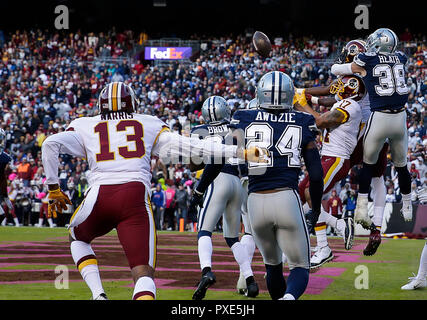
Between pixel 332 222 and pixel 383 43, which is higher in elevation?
pixel 383 43

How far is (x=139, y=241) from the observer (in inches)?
186

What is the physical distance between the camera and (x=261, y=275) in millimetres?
8297

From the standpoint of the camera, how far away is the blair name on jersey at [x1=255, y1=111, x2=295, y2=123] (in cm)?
516

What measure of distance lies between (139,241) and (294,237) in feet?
3.75

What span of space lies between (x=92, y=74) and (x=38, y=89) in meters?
2.66

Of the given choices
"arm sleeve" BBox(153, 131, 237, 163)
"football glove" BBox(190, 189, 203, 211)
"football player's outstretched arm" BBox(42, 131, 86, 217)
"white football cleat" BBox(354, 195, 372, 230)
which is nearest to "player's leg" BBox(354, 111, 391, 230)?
"white football cleat" BBox(354, 195, 372, 230)

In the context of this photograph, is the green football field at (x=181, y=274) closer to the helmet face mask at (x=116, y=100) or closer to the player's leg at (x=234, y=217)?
the player's leg at (x=234, y=217)

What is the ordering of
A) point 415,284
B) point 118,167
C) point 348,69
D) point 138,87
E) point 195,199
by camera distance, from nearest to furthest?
point 118,167 < point 195,199 < point 415,284 < point 348,69 < point 138,87

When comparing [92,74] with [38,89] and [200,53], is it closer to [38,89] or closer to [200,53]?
[38,89]

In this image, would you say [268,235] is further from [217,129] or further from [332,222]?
[332,222]

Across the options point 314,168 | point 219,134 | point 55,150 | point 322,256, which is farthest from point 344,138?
point 55,150

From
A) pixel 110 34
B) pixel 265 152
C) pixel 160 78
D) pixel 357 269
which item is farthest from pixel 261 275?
pixel 110 34

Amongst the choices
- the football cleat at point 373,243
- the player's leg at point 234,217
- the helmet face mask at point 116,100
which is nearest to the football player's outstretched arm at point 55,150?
the helmet face mask at point 116,100

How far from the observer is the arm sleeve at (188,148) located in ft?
16.3
